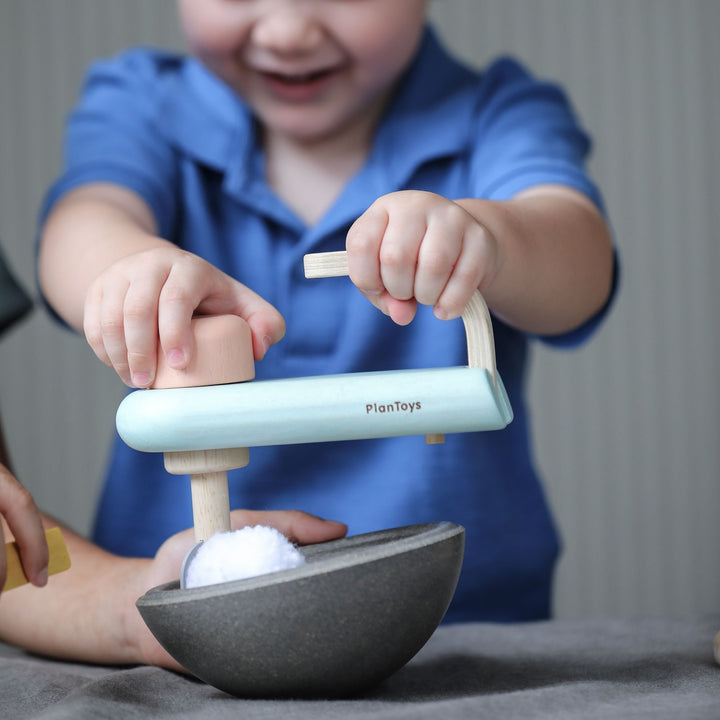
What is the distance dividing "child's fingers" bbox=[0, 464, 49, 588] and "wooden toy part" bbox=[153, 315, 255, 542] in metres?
0.06

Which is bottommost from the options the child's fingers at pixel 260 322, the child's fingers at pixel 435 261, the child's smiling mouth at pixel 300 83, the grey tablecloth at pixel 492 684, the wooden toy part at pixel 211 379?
the grey tablecloth at pixel 492 684

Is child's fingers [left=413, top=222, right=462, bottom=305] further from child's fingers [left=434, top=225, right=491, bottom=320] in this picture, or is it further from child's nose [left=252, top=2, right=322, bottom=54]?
child's nose [left=252, top=2, right=322, bottom=54]

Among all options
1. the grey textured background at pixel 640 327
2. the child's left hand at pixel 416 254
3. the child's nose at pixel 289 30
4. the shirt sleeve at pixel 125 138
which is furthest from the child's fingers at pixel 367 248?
the grey textured background at pixel 640 327

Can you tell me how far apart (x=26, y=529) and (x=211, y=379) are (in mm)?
103

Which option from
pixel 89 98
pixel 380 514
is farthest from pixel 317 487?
pixel 89 98

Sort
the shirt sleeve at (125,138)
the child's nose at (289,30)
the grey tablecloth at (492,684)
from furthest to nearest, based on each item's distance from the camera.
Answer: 1. the shirt sleeve at (125,138)
2. the child's nose at (289,30)
3. the grey tablecloth at (492,684)

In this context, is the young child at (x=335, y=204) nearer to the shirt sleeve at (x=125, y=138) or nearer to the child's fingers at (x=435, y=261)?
the shirt sleeve at (x=125, y=138)

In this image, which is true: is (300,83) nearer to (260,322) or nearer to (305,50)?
(305,50)

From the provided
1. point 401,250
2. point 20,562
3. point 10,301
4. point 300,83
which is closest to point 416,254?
point 401,250

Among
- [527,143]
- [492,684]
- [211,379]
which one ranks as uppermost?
[527,143]

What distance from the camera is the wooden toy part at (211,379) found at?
431 millimetres

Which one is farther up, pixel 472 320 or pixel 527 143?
pixel 527 143

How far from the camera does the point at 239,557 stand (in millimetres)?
418

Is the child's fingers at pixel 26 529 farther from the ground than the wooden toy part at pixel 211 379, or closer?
closer
